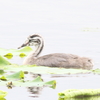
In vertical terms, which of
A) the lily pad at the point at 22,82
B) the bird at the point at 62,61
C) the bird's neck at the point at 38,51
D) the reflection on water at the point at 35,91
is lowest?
the reflection on water at the point at 35,91

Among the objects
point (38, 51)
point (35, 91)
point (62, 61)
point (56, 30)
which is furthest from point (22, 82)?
point (56, 30)

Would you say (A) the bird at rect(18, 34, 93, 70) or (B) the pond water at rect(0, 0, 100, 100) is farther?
(A) the bird at rect(18, 34, 93, 70)

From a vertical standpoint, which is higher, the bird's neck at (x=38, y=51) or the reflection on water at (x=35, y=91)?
the bird's neck at (x=38, y=51)

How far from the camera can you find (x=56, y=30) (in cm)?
2597

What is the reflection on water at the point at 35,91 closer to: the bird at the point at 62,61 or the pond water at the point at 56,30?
the pond water at the point at 56,30

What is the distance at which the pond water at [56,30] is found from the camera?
1437cm

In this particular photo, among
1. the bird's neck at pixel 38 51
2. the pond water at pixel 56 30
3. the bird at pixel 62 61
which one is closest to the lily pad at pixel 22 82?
the pond water at pixel 56 30

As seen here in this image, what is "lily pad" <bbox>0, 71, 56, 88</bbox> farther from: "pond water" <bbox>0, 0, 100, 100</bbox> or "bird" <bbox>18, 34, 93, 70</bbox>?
"bird" <bbox>18, 34, 93, 70</bbox>

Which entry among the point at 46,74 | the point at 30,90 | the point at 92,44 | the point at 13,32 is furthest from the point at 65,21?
the point at 30,90

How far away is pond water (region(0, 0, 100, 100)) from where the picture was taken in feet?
47.1

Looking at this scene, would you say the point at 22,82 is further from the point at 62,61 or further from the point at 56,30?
the point at 56,30

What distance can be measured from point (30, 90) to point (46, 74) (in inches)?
93.2

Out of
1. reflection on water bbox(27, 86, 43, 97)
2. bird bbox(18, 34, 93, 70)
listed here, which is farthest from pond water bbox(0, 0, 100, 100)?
bird bbox(18, 34, 93, 70)

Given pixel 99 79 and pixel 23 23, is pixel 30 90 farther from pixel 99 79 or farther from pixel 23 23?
pixel 23 23
